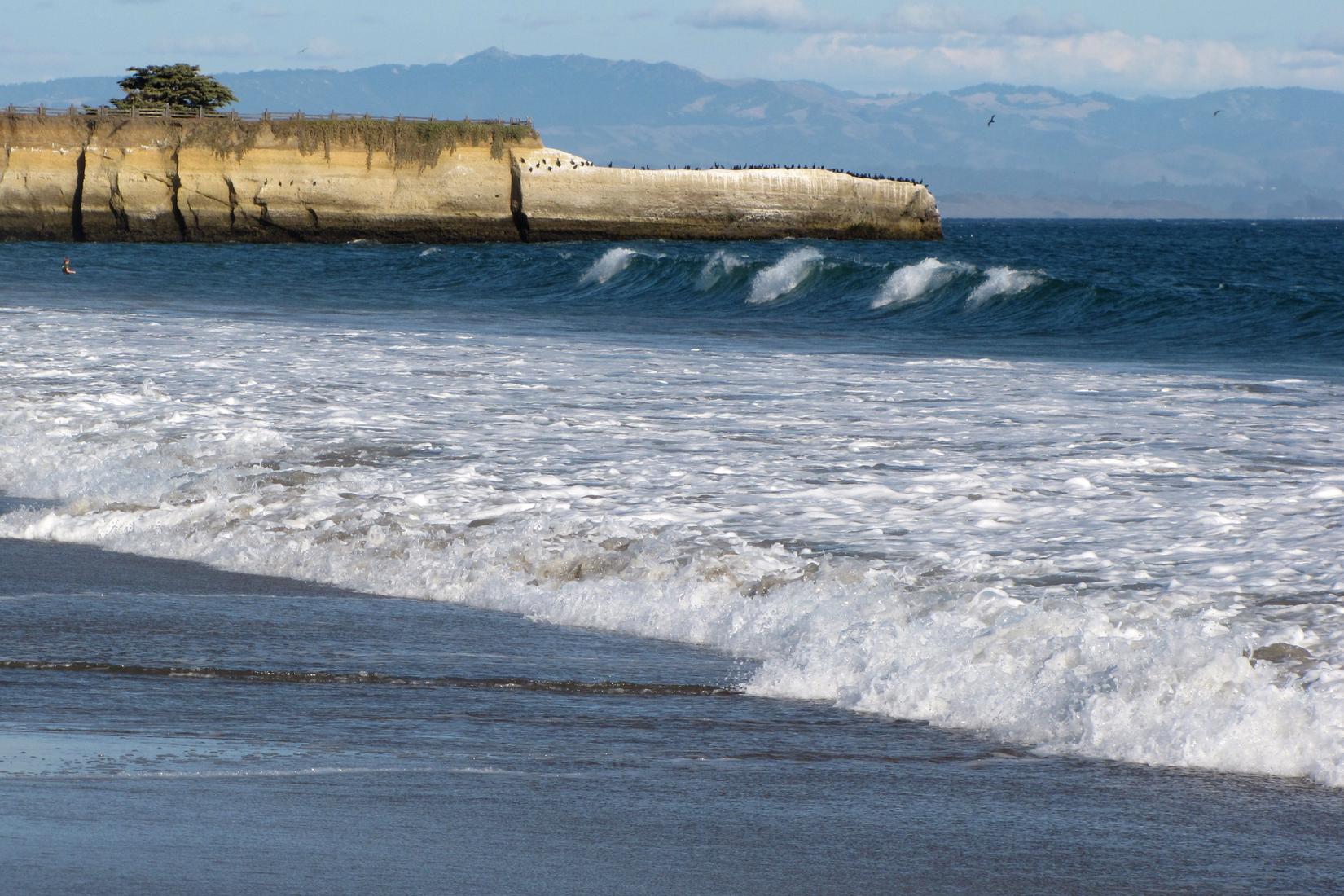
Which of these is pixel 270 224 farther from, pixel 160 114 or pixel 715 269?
pixel 715 269

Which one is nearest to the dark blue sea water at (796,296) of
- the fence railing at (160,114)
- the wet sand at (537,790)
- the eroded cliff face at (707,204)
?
the eroded cliff face at (707,204)

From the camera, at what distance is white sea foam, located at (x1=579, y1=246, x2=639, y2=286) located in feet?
131

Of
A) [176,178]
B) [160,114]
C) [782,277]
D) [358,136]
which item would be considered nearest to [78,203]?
[176,178]

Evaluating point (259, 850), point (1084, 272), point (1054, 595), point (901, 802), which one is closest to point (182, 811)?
point (259, 850)

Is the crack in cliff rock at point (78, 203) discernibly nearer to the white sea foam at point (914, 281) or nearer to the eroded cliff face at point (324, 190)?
the eroded cliff face at point (324, 190)

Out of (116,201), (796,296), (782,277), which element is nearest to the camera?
(796,296)

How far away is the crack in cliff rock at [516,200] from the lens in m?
63.7

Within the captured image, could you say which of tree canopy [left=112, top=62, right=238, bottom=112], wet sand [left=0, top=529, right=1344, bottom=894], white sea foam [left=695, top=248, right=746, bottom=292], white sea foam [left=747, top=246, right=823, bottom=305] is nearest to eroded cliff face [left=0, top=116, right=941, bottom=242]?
tree canopy [left=112, top=62, right=238, bottom=112]

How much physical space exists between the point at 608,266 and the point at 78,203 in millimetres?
30443

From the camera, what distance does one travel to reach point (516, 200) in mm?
63844

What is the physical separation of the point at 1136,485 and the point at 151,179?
59504 millimetres

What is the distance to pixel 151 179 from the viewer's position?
205 ft

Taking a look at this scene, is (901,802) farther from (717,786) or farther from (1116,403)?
(1116,403)

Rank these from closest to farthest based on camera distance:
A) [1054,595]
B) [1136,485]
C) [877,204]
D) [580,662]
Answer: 1. [580,662]
2. [1054,595]
3. [1136,485]
4. [877,204]
